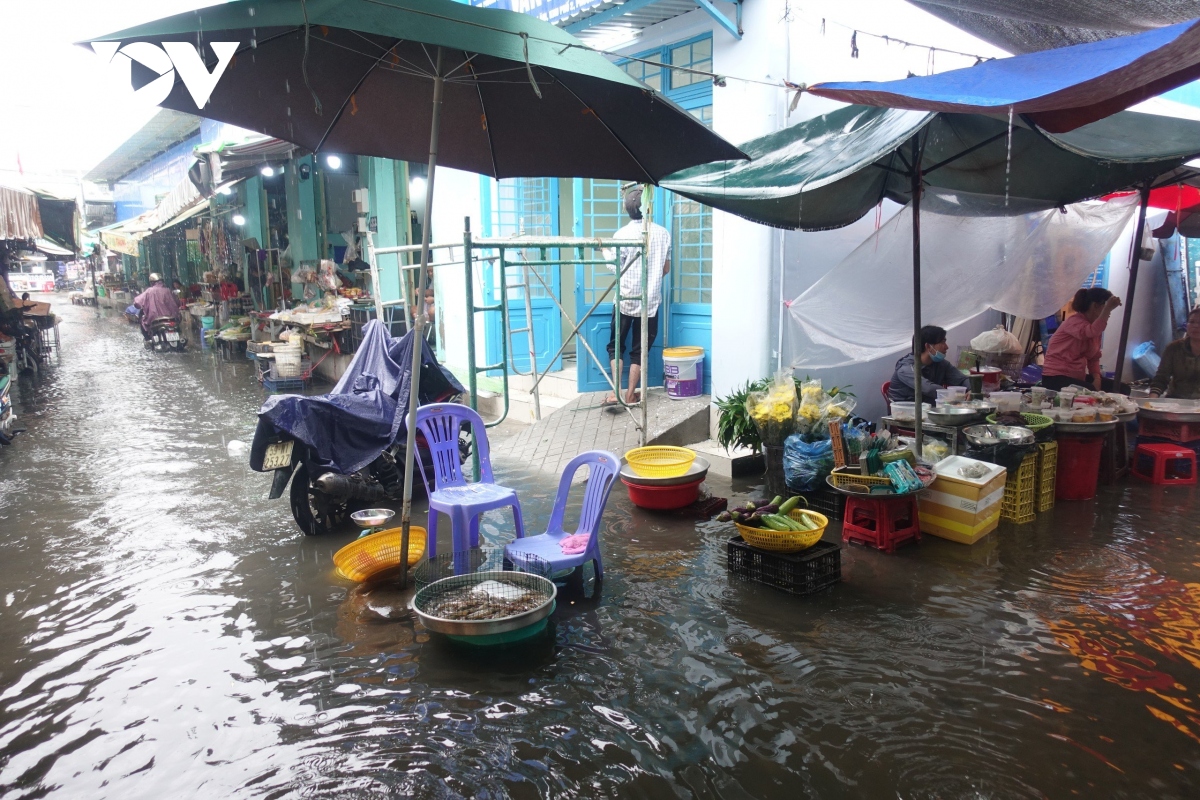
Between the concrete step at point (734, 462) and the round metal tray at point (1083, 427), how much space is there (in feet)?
8.50

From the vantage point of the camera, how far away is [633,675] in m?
3.77

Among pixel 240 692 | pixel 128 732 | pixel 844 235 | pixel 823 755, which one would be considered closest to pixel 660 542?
pixel 823 755

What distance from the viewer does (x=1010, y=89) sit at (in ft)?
13.1

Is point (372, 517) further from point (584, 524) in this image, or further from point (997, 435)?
point (997, 435)

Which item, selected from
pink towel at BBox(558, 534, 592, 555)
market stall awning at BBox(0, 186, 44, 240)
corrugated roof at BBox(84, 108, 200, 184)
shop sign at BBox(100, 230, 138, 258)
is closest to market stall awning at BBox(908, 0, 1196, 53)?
pink towel at BBox(558, 534, 592, 555)

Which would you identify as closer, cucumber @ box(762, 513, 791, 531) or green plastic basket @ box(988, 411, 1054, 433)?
cucumber @ box(762, 513, 791, 531)

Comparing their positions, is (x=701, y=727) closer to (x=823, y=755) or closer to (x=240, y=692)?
(x=823, y=755)

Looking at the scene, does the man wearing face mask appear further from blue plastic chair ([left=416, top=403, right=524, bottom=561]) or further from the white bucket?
blue plastic chair ([left=416, top=403, right=524, bottom=561])

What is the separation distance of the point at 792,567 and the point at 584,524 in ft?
4.44

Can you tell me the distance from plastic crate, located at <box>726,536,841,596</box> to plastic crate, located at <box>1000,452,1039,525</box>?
2007mm

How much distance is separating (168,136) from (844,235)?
82.8 feet

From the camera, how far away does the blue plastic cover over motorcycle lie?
225 inches

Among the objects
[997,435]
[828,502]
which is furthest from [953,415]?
[828,502]

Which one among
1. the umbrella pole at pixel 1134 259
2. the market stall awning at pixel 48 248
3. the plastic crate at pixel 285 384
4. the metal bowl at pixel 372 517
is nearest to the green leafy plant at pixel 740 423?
the metal bowl at pixel 372 517
